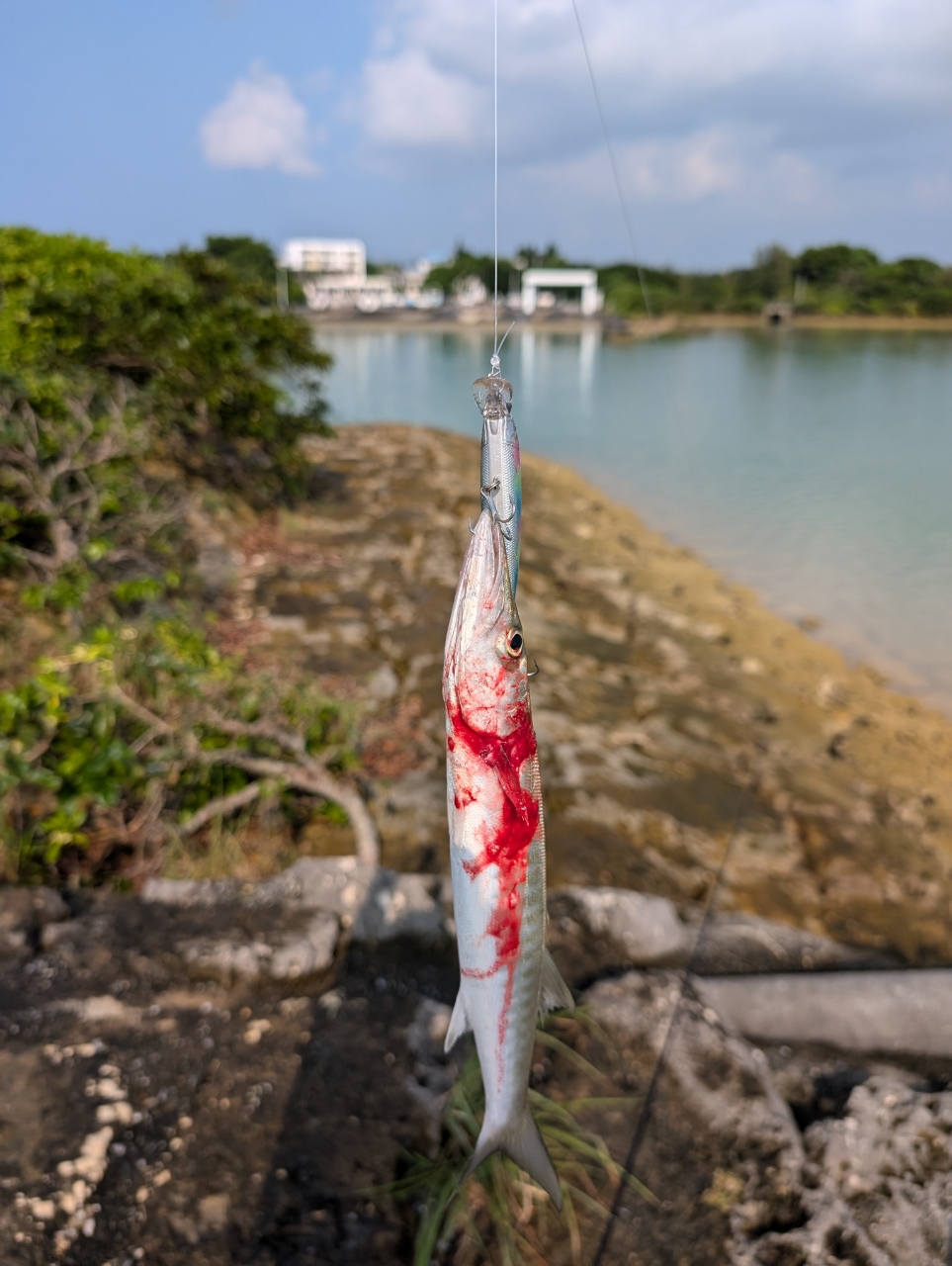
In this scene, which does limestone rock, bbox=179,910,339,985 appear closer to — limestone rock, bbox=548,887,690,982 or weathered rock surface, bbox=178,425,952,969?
limestone rock, bbox=548,887,690,982

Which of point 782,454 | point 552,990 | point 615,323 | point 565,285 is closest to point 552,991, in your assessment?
point 552,990

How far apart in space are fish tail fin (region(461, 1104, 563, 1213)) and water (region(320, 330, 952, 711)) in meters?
3.28

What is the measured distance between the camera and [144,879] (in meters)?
4.26

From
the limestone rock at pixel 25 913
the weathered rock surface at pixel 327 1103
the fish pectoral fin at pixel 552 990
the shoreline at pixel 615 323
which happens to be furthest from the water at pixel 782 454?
the shoreline at pixel 615 323

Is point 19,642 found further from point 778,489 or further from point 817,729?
point 778,489

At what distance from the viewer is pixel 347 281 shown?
4274 inches

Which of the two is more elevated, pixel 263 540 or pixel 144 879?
pixel 263 540

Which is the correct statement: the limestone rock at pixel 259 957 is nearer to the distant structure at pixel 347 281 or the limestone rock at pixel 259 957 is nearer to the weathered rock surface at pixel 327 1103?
the weathered rock surface at pixel 327 1103

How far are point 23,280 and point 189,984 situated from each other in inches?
341

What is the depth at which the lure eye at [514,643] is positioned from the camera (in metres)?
1.59

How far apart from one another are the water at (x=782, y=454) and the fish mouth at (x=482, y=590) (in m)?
2.63

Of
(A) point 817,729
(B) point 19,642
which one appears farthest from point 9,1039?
(A) point 817,729

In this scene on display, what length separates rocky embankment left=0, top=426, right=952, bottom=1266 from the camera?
255 cm

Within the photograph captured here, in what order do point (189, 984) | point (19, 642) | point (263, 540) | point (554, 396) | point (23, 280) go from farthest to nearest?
1. point (554, 396)
2. point (263, 540)
3. point (23, 280)
4. point (19, 642)
5. point (189, 984)
